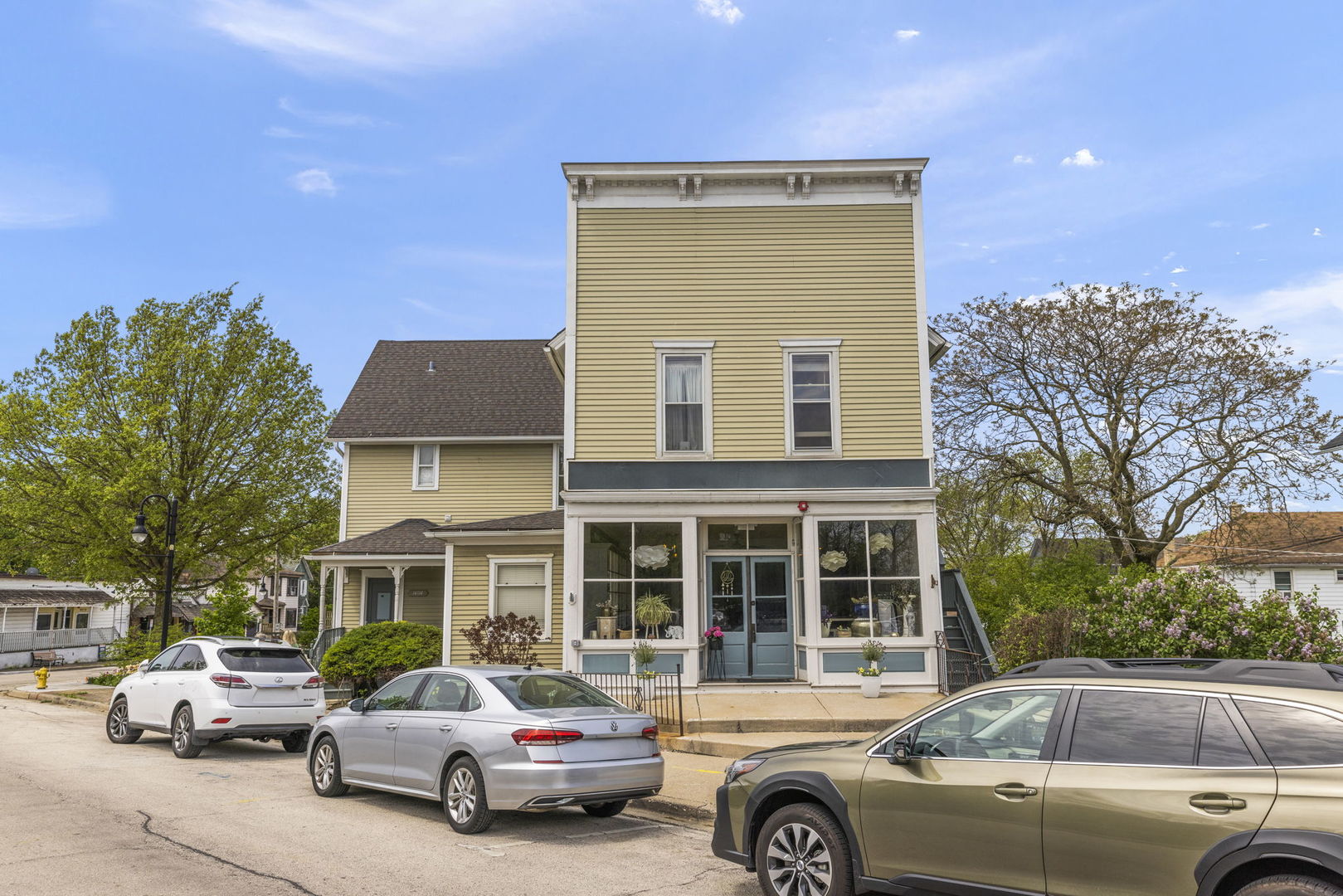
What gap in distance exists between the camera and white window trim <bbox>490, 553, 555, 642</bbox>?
21562 millimetres

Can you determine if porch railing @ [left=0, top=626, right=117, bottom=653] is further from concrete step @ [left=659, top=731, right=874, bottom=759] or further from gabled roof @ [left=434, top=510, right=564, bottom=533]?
concrete step @ [left=659, top=731, right=874, bottom=759]

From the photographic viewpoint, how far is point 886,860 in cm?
580

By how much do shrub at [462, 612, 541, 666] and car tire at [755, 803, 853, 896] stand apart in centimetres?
1268

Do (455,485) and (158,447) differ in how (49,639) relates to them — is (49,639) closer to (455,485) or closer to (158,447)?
(158,447)

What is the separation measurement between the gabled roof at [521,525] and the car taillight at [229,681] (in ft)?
24.6

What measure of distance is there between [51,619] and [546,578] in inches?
1777

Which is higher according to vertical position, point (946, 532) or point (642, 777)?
point (946, 532)

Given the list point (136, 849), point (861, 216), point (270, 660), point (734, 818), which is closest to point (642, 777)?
point (734, 818)

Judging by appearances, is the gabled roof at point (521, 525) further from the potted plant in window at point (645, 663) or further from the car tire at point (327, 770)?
the car tire at point (327, 770)

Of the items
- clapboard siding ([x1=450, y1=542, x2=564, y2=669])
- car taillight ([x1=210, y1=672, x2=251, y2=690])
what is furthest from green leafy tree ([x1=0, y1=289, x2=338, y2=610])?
car taillight ([x1=210, y1=672, x2=251, y2=690])

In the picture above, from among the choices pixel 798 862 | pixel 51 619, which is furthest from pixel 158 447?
pixel 51 619

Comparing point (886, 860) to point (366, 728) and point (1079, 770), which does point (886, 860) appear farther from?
point (366, 728)

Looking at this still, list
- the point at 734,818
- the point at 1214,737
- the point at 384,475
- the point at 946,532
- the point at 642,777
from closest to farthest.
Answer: the point at 1214,737, the point at 734,818, the point at 642,777, the point at 384,475, the point at 946,532

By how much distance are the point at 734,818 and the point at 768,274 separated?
1300 centimetres
